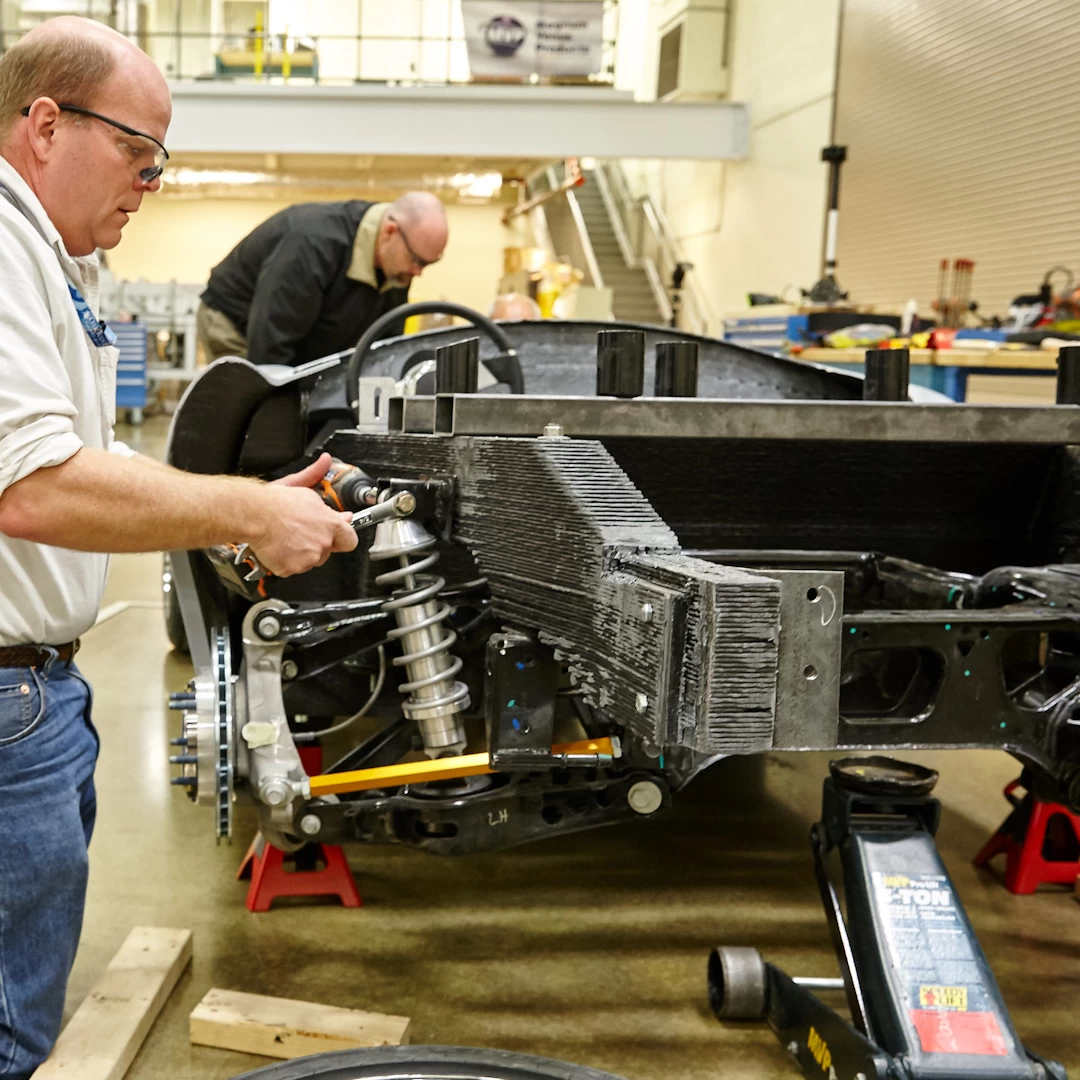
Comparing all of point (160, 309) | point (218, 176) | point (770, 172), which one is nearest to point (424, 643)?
point (770, 172)

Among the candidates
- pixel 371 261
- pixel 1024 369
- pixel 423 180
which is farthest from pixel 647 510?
pixel 423 180

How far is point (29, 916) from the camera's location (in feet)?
6.28

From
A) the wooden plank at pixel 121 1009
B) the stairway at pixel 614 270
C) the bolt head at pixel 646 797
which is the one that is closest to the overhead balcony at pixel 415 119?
the stairway at pixel 614 270

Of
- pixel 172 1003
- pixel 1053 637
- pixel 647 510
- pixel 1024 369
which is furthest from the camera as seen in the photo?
pixel 1024 369

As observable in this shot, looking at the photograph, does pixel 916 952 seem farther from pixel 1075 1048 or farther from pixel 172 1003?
pixel 172 1003

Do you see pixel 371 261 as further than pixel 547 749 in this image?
Yes

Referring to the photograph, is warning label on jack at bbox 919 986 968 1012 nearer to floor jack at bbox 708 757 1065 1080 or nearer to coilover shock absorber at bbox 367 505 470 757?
floor jack at bbox 708 757 1065 1080

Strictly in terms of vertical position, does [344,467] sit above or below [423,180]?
below

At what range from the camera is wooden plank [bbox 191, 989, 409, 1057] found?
2.08 meters

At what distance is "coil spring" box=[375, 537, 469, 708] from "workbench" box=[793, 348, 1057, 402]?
3.86m

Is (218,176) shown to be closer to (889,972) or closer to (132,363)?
(132,363)

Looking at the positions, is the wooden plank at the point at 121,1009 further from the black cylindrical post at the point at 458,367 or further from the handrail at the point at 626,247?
the handrail at the point at 626,247

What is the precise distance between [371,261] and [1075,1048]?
11.4 ft

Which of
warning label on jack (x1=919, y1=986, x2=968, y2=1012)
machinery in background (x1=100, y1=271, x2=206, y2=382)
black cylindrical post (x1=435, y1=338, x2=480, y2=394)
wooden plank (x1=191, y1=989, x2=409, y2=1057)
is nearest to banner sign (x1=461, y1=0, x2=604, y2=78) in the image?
machinery in background (x1=100, y1=271, x2=206, y2=382)
